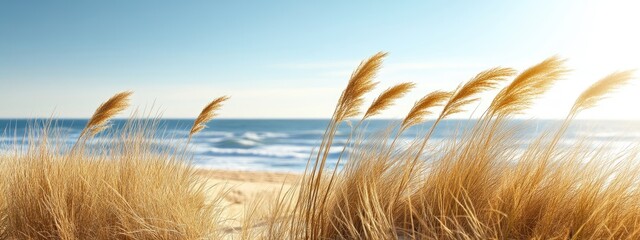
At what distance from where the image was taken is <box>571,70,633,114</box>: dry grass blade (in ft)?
7.15

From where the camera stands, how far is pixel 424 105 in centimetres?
251

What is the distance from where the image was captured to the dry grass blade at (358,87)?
255cm

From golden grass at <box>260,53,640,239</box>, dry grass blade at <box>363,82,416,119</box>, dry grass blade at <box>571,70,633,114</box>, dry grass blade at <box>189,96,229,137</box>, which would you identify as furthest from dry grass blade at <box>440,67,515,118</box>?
dry grass blade at <box>189,96,229,137</box>

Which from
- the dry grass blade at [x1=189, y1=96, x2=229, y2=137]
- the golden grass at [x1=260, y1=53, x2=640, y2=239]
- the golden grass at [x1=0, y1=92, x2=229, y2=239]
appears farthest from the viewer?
the dry grass blade at [x1=189, y1=96, x2=229, y2=137]

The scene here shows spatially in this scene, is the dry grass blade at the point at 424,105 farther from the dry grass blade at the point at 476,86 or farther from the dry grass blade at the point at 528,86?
the dry grass blade at the point at 528,86

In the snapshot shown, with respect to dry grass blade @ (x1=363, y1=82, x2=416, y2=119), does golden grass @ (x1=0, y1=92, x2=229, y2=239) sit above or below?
below

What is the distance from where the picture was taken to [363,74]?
8.39 feet

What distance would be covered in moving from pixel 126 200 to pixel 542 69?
2.49 metres

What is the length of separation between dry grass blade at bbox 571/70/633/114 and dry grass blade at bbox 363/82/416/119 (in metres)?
0.76

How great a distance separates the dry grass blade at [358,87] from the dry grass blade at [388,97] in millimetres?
67

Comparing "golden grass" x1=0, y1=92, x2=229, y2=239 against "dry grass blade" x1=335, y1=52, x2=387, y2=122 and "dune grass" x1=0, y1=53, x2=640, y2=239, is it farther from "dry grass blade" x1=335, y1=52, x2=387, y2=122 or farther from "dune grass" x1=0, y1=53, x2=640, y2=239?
"dry grass blade" x1=335, y1=52, x2=387, y2=122

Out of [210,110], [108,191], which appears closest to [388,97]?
[210,110]

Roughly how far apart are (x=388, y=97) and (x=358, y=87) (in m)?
0.16

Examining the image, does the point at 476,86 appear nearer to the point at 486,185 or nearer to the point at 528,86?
the point at 528,86
